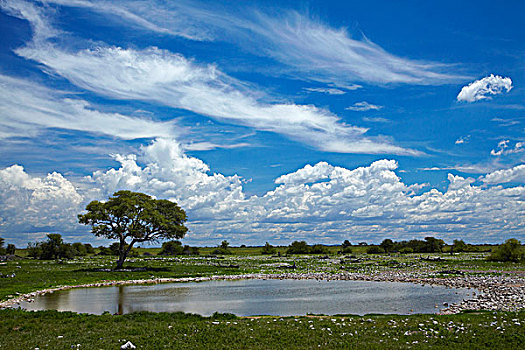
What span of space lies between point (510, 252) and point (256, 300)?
192 ft

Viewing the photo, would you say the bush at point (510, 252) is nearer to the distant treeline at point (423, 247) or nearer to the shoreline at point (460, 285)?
the shoreline at point (460, 285)

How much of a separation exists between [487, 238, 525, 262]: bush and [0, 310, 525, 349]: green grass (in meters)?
57.5

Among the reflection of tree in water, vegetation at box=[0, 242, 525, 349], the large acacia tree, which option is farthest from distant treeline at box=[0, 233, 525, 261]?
vegetation at box=[0, 242, 525, 349]

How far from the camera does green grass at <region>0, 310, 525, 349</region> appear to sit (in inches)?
567

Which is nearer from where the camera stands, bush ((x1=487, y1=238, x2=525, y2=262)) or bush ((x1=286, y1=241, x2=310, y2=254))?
bush ((x1=487, y1=238, x2=525, y2=262))

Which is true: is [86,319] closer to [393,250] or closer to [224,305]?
[224,305]

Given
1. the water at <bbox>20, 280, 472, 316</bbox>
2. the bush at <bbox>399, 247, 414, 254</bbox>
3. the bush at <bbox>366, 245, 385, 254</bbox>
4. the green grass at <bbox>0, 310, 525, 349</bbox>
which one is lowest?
the bush at <bbox>399, 247, 414, 254</bbox>

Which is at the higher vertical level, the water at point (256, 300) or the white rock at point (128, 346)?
the white rock at point (128, 346)

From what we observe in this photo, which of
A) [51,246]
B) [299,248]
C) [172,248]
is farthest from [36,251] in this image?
[299,248]

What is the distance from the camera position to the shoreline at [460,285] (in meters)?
22.9

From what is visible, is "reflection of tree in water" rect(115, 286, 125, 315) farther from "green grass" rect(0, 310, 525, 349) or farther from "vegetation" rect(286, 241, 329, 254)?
"vegetation" rect(286, 241, 329, 254)

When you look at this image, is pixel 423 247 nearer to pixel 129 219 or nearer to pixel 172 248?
pixel 172 248

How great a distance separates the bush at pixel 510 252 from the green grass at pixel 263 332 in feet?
189

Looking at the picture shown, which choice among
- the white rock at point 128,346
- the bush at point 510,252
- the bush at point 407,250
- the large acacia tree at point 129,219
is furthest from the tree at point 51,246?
the bush at point 407,250
